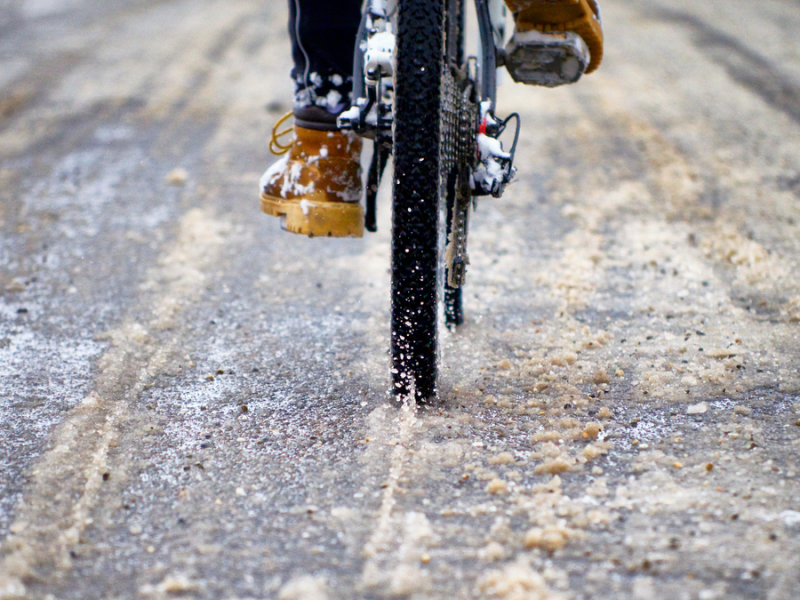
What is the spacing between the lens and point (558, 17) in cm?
151

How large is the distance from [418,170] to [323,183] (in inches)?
18.1

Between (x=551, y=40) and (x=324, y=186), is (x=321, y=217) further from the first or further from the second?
(x=551, y=40)

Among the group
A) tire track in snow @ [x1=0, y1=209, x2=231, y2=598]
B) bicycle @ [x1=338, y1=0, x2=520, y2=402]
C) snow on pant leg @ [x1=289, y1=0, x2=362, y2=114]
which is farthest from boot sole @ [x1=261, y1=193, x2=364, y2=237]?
tire track in snow @ [x1=0, y1=209, x2=231, y2=598]

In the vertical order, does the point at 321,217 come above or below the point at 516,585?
above

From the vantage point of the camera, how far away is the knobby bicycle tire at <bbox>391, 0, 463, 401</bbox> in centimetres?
125

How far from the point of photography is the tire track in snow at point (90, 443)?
109cm

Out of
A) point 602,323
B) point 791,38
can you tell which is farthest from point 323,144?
point 791,38

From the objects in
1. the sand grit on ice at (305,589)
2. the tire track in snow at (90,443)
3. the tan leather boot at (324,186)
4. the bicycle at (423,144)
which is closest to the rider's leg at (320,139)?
the tan leather boot at (324,186)

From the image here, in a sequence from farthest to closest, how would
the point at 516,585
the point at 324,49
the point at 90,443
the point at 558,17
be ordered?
1. the point at 324,49
2. the point at 558,17
3. the point at 90,443
4. the point at 516,585

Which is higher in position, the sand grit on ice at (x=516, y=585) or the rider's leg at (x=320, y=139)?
the rider's leg at (x=320, y=139)

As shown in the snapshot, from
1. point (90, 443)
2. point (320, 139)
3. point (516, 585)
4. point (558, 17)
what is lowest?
point (90, 443)

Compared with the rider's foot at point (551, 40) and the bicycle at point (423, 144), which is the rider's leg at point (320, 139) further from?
the rider's foot at point (551, 40)

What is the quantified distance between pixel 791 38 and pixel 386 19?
192 inches

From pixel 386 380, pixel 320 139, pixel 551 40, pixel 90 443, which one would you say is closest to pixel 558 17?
pixel 551 40
